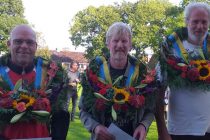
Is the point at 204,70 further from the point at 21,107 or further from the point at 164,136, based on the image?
the point at 21,107

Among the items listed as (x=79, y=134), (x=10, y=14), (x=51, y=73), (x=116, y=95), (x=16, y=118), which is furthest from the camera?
(x=10, y=14)

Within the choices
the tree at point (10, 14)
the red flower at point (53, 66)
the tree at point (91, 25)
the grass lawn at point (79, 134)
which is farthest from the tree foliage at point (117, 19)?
the red flower at point (53, 66)

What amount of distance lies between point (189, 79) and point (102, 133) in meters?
1.13

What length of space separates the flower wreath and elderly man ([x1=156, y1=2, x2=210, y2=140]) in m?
0.25

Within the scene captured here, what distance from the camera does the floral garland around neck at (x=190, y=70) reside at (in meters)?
4.13

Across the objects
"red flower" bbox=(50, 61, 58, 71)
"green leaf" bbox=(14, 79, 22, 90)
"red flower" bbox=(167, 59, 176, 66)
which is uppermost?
"red flower" bbox=(167, 59, 176, 66)

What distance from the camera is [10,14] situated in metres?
58.0

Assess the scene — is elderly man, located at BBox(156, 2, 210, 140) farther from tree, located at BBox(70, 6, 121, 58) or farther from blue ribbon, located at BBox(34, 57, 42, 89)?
tree, located at BBox(70, 6, 121, 58)

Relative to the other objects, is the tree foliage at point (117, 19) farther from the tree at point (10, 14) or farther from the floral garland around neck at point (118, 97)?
the floral garland around neck at point (118, 97)

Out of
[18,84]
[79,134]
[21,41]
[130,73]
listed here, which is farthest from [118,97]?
[79,134]

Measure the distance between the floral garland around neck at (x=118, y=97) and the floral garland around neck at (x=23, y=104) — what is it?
0.51m

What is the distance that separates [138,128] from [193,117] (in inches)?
25.5

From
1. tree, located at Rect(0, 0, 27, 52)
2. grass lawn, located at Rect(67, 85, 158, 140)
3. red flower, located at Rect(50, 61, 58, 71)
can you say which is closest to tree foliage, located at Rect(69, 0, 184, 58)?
tree, located at Rect(0, 0, 27, 52)

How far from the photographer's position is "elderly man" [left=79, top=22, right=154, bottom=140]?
4051mm
